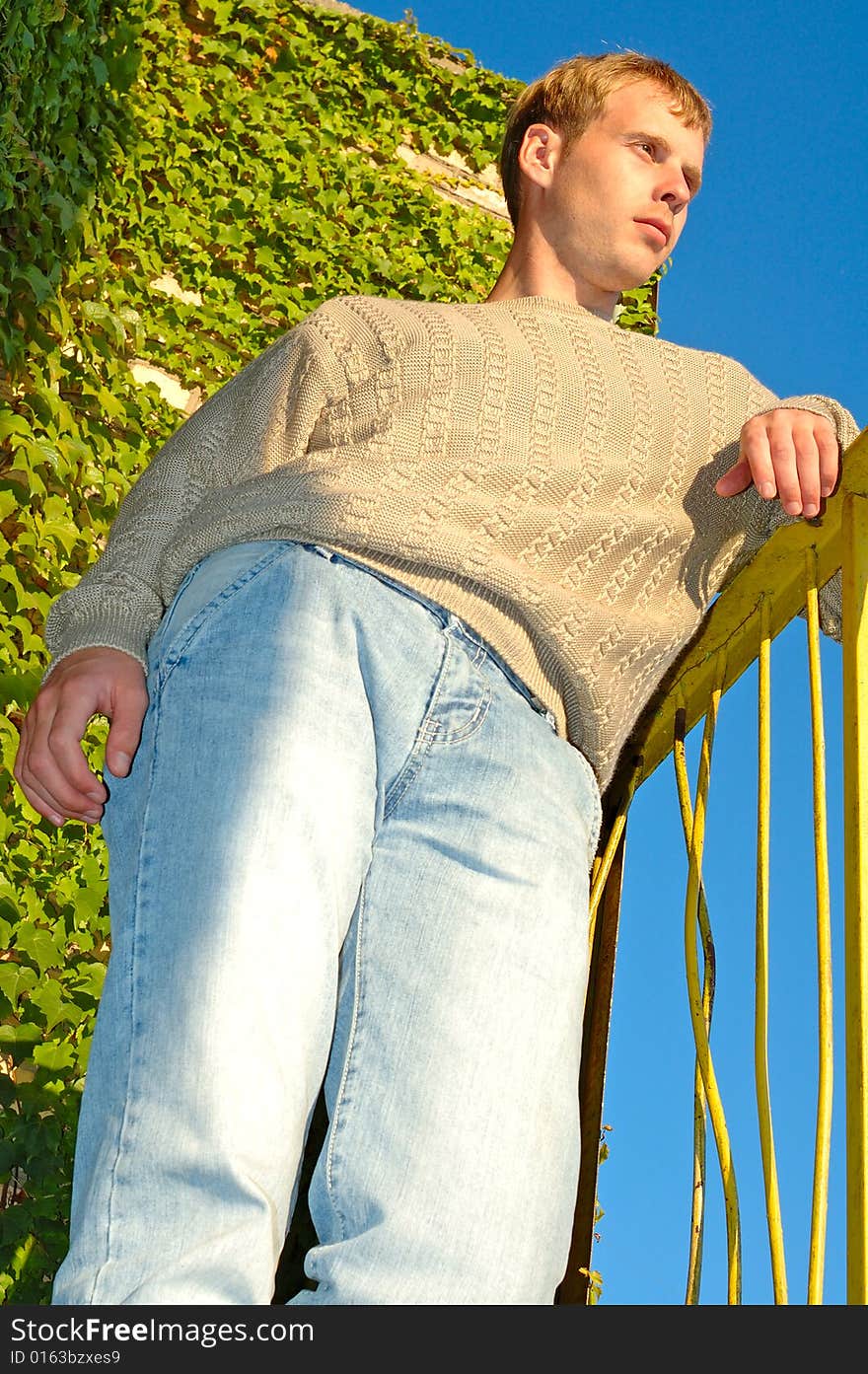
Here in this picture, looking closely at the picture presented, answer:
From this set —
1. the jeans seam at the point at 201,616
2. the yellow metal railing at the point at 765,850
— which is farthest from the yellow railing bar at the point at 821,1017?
the jeans seam at the point at 201,616

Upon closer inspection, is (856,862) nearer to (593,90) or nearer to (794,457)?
(794,457)

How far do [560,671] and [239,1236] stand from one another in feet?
1.97

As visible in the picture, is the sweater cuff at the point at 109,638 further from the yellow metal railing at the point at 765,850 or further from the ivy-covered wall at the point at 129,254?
the ivy-covered wall at the point at 129,254

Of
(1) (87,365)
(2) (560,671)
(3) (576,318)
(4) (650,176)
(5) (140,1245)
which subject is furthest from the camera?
(1) (87,365)

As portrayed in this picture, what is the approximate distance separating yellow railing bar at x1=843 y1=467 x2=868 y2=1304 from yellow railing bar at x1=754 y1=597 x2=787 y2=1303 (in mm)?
180

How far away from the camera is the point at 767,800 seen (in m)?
1.31

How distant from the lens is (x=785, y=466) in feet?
4.05

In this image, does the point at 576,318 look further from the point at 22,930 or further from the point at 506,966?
the point at 22,930

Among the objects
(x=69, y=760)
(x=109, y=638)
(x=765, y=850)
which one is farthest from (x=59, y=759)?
(x=765, y=850)

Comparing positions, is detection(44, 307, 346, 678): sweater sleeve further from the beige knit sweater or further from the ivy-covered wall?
the ivy-covered wall

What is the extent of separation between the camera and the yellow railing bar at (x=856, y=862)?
93 cm

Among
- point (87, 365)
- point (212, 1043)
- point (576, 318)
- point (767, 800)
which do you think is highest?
point (87, 365)

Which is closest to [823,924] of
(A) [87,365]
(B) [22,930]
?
(B) [22,930]

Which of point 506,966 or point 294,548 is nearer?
point 506,966
